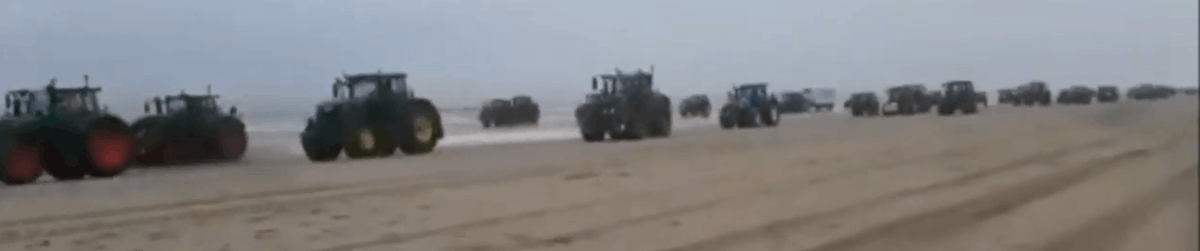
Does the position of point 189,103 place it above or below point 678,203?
above

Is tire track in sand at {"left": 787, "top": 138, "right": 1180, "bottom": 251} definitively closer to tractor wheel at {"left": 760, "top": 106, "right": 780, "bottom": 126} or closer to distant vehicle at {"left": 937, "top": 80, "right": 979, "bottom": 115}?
tractor wheel at {"left": 760, "top": 106, "right": 780, "bottom": 126}

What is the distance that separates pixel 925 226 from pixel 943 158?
511 cm

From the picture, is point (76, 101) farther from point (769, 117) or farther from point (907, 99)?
point (907, 99)

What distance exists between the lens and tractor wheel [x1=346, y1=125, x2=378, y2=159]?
14.5 meters

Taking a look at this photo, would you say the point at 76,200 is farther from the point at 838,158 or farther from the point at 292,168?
the point at 838,158

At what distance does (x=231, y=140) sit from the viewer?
15.0 m

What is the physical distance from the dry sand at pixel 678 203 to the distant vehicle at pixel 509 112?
67.9ft

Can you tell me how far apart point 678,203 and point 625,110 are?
451 inches

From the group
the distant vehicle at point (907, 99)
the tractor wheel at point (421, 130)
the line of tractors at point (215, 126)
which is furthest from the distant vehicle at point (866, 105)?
the tractor wheel at point (421, 130)

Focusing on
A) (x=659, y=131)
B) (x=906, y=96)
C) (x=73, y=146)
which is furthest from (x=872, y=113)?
(x=73, y=146)

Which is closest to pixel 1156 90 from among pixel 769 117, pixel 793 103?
pixel 769 117

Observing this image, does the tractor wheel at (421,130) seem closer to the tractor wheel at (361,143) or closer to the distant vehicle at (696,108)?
the tractor wheel at (361,143)

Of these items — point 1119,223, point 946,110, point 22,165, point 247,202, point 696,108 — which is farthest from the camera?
point 696,108

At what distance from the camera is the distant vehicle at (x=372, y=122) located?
14688 millimetres
